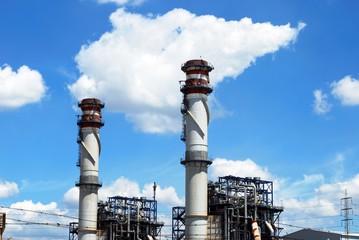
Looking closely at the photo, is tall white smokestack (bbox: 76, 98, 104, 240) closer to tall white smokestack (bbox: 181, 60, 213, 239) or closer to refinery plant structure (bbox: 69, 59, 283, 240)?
refinery plant structure (bbox: 69, 59, 283, 240)

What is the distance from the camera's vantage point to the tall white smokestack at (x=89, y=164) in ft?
394

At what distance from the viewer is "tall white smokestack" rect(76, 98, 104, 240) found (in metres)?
120

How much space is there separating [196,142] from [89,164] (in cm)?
2671

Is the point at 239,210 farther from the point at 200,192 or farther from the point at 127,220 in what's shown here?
the point at 127,220

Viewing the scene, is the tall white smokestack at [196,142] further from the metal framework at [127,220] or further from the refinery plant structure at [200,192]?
the metal framework at [127,220]

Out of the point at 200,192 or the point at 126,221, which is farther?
the point at 126,221

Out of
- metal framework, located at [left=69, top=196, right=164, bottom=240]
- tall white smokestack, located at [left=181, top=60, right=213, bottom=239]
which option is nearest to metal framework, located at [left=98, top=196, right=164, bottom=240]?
metal framework, located at [left=69, top=196, right=164, bottom=240]

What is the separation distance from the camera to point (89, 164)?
404 feet

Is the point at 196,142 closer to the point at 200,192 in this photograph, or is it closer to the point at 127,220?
the point at 200,192

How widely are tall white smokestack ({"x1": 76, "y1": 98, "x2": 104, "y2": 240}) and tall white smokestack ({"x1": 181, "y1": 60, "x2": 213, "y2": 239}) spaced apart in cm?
2323

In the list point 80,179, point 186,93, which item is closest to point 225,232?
point 186,93

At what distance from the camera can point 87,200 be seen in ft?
398

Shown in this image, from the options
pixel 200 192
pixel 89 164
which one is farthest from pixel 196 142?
pixel 89 164

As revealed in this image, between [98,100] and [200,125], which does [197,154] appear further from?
[98,100]
